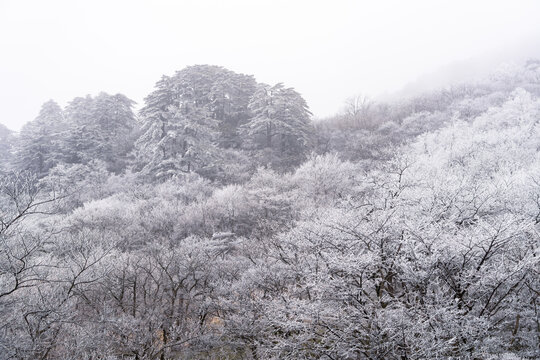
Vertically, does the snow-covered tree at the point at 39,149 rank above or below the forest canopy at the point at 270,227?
above

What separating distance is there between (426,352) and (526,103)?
3641 cm

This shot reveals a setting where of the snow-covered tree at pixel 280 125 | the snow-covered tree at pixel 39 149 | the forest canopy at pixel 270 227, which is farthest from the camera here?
the snow-covered tree at pixel 280 125

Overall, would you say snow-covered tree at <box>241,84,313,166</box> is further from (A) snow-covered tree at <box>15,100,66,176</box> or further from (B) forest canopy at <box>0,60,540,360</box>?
(A) snow-covered tree at <box>15,100,66,176</box>

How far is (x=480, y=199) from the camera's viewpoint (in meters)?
12.1

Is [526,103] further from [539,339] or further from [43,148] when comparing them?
[43,148]

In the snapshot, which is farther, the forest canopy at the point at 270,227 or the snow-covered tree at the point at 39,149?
the snow-covered tree at the point at 39,149

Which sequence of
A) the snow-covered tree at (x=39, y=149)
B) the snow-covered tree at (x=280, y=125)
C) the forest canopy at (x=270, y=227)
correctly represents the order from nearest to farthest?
the forest canopy at (x=270, y=227), the snow-covered tree at (x=39, y=149), the snow-covered tree at (x=280, y=125)

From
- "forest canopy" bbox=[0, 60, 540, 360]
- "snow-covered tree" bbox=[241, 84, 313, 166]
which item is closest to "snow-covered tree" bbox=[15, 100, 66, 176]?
"forest canopy" bbox=[0, 60, 540, 360]

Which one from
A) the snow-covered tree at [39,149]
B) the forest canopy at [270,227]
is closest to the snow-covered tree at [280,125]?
the forest canopy at [270,227]

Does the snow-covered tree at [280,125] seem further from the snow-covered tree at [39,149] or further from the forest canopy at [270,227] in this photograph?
the snow-covered tree at [39,149]

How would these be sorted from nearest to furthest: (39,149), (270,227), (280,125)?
(270,227)
(39,149)
(280,125)

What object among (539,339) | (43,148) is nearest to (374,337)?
(539,339)

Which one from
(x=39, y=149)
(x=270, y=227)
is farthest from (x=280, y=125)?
(x=39, y=149)

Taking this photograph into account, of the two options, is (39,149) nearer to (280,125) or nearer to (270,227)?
(280,125)
